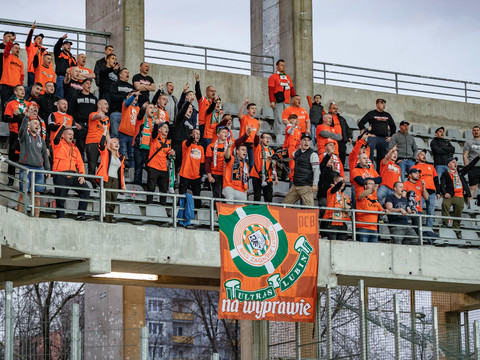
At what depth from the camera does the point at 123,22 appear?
2252 cm

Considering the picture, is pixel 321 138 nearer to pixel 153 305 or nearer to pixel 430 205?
pixel 430 205

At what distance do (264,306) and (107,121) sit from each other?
Result: 427 cm

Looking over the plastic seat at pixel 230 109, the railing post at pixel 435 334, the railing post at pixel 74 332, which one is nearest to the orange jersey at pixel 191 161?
the plastic seat at pixel 230 109

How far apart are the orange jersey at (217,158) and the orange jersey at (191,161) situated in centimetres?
22

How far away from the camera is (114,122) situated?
1886 cm

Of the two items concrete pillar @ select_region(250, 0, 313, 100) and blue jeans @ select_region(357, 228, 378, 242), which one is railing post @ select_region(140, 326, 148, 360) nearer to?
blue jeans @ select_region(357, 228, 378, 242)

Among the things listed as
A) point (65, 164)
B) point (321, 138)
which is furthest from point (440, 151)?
point (65, 164)

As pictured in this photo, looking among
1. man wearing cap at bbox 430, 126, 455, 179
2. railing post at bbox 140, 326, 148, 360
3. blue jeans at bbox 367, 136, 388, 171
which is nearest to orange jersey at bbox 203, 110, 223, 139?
blue jeans at bbox 367, 136, 388, 171

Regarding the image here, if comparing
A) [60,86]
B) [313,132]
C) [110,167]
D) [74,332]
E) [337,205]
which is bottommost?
[74,332]

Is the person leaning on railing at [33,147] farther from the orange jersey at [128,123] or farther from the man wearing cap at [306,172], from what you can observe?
the man wearing cap at [306,172]

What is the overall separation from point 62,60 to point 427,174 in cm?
770

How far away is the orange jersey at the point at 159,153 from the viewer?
1802 cm

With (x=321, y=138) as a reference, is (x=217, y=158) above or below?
below

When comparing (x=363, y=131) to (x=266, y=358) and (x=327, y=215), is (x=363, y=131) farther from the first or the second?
(x=266, y=358)
